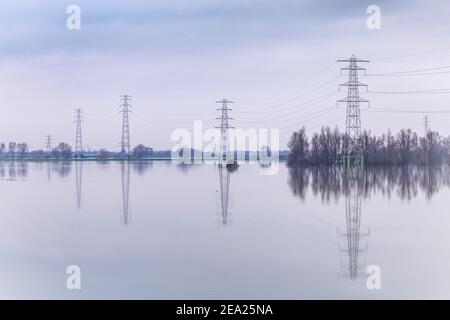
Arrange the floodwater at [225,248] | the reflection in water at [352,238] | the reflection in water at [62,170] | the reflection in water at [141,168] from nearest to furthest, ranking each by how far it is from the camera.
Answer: the floodwater at [225,248] < the reflection in water at [352,238] < the reflection in water at [62,170] < the reflection in water at [141,168]

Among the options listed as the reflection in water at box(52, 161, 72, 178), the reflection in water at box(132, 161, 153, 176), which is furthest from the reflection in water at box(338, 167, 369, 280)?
the reflection in water at box(132, 161, 153, 176)

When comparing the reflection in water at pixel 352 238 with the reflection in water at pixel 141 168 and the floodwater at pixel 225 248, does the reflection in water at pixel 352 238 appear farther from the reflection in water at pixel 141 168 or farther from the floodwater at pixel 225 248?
the reflection in water at pixel 141 168

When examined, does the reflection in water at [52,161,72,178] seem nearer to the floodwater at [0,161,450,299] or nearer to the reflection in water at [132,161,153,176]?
the reflection in water at [132,161,153,176]

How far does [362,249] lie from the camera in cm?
628

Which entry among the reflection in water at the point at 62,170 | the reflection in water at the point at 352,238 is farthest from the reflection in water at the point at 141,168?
the reflection in water at the point at 352,238

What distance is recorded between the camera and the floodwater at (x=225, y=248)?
471 cm

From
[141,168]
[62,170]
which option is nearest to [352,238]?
[62,170]

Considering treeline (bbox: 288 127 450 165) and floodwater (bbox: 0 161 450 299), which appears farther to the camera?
treeline (bbox: 288 127 450 165)

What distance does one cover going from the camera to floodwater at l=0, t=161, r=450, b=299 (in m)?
4.71

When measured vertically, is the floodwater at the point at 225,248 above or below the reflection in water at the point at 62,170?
below
